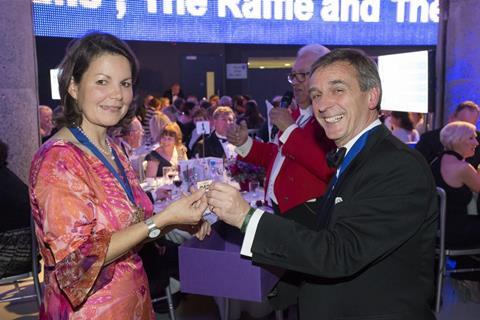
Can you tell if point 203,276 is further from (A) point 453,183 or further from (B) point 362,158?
(A) point 453,183

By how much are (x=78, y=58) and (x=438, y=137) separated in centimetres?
455

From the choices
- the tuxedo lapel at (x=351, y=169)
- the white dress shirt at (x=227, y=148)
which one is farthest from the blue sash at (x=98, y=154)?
the white dress shirt at (x=227, y=148)

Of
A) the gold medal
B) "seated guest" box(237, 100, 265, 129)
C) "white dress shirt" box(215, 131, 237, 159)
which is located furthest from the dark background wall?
the gold medal

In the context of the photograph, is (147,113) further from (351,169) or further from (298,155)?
(351,169)

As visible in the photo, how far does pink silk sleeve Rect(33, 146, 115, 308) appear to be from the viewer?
140 cm

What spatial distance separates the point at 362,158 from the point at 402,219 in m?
0.24

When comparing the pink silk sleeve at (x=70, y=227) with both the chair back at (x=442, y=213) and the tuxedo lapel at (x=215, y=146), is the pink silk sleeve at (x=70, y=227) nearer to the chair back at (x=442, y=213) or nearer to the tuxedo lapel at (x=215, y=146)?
the chair back at (x=442, y=213)

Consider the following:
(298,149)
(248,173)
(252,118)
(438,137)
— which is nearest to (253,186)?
(248,173)

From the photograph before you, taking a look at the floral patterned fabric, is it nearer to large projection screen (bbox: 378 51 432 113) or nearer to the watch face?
the watch face

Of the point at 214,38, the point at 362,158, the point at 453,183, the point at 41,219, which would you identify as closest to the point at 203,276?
the point at 41,219

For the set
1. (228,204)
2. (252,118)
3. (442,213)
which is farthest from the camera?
(252,118)

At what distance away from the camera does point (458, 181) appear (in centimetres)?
421

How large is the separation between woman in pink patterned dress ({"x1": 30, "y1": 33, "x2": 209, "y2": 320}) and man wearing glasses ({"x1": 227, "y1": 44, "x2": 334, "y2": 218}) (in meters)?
1.12

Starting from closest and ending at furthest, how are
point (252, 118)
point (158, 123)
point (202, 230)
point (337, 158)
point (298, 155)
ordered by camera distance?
point (337, 158) < point (202, 230) < point (298, 155) < point (158, 123) < point (252, 118)
